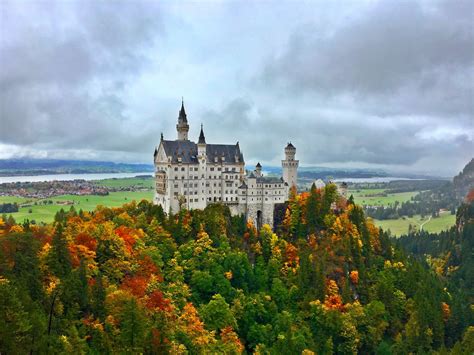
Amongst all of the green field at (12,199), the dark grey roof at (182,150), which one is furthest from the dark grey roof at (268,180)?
the green field at (12,199)

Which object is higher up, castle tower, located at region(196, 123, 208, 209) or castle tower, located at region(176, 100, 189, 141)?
castle tower, located at region(176, 100, 189, 141)

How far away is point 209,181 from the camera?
369 feet

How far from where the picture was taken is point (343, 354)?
88.5 m

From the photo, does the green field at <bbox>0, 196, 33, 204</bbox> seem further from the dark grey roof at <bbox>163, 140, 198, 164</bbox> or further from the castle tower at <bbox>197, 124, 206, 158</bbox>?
the castle tower at <bbox>197, 124, 206, 158</bbox>

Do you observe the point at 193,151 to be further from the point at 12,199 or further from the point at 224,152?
the point at 12,199

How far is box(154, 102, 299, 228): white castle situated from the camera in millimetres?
107750

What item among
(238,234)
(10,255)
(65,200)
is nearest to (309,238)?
(238,234)

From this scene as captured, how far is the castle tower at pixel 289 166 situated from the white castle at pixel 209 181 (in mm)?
1408

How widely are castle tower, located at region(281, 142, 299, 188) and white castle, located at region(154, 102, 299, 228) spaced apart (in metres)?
1.41

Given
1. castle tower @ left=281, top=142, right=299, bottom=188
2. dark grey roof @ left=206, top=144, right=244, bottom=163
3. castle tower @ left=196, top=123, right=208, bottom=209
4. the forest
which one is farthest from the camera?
castle tower @ left=281, top=142, right=299, bottom=188

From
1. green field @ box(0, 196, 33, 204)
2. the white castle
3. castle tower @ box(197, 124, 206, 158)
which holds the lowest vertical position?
green field @ box(0, 196, 33, 204)

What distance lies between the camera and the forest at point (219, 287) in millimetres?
57000

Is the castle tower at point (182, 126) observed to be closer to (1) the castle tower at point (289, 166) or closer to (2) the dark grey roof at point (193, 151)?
(2) the dark grey roof at point (193, 151)

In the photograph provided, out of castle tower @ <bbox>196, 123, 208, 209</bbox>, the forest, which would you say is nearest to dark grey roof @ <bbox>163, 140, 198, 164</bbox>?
castle tower @ <bbox>196, 123, 208, 209</bbox>
